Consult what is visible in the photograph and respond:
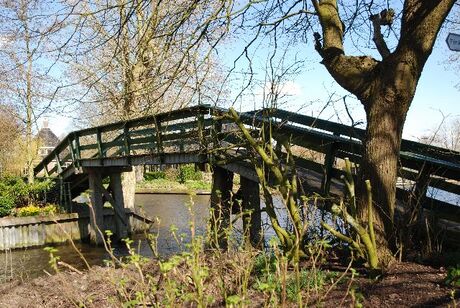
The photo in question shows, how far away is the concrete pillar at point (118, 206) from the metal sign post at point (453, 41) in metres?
11.9

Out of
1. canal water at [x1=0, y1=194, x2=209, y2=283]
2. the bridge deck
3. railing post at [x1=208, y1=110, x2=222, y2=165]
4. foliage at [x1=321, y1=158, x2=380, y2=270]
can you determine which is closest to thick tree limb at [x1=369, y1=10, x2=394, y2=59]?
the bridge deck

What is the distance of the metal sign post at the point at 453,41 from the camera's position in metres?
3.80

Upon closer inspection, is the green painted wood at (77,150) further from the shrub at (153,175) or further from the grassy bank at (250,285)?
the shrub at (153,175)

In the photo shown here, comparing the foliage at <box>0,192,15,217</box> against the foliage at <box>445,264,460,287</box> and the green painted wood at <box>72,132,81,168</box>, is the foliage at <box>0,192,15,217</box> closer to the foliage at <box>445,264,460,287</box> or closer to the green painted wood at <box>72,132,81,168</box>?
the green painted wood at <box>72,132,81,168</box>

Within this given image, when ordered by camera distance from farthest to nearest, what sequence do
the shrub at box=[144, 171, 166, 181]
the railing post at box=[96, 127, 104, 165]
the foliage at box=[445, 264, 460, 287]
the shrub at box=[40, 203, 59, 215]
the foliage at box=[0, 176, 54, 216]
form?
the shrub at box=[144, 171, 166, 181] → the foliage at box=[0, 176, 54, 216] → the shrub at box=[40, 203, 59, 215] → the railing post at box=[96, 127, 104, 165] → the foliage at box=[445, 264, 460, 287]

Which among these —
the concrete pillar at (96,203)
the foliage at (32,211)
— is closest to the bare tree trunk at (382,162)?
the concrete pillar at (96,203)

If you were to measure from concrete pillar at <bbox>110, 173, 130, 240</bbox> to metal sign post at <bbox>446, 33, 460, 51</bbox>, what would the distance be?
1192 cm

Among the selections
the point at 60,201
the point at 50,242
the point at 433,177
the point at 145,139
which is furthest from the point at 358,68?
the point at 60,201

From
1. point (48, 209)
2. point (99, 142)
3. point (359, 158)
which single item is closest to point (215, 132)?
point (359, 158)

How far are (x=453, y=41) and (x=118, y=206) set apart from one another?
1220cm

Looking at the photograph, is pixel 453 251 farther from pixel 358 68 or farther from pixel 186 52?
pixel 186 52

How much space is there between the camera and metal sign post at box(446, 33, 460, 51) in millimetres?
3797

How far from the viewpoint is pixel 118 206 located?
14.6 metres

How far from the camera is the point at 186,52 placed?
5.57 meters
